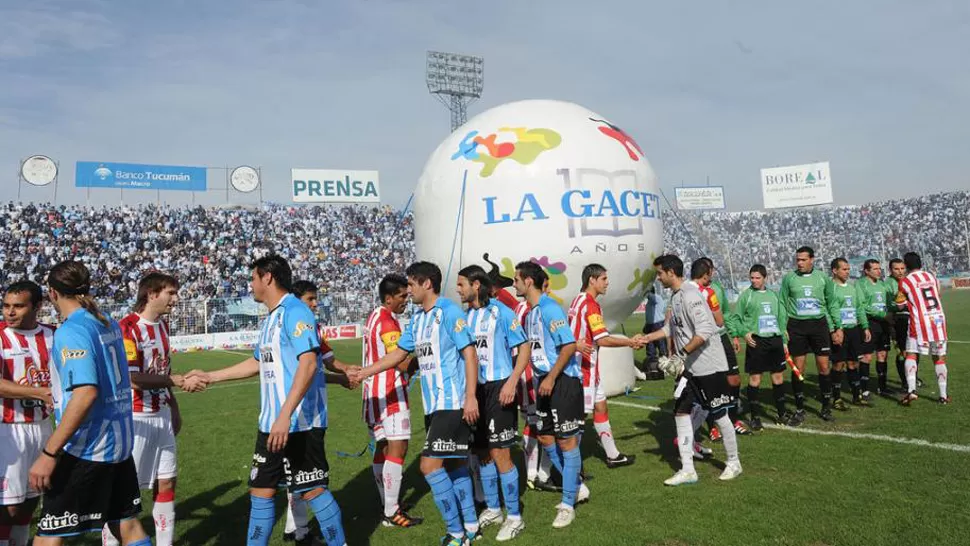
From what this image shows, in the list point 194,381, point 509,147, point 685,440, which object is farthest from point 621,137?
point 194,381

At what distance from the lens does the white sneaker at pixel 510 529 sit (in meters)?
5.19

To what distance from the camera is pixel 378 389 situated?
6129mm

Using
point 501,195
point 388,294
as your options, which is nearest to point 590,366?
point 388,294

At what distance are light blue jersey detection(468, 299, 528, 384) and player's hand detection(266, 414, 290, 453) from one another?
199cm

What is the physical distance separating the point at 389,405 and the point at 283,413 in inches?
79.6

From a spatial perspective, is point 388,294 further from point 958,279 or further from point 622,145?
point 958,279

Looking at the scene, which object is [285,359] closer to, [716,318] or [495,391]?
[495,391]

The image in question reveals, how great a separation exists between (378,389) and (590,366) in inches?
102

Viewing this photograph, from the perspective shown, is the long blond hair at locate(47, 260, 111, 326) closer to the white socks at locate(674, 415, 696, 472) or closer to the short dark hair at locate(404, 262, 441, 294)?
the short dark hair at locate(404, 262, 441, 294)

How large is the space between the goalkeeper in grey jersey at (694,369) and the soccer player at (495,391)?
162cm

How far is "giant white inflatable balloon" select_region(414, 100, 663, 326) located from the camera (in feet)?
30.6

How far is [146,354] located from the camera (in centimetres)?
520

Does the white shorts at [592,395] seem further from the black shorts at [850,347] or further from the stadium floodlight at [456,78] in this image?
the stadium floodlight at [456,78]

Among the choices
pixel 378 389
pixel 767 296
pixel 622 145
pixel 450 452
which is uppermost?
pixel 622 145
